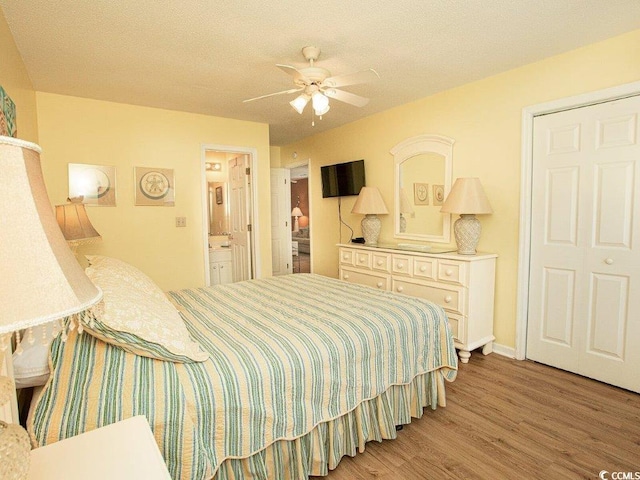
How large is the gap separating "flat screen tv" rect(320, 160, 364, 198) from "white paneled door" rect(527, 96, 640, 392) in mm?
2025

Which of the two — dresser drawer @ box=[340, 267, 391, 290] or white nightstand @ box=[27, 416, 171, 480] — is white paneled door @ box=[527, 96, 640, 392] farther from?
white nightstand @ box=[27, 416, 171, 480]

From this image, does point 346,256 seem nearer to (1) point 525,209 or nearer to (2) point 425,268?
(2) point 425,268

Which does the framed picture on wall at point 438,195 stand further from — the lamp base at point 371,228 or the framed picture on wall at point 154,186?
the framed picture on wall at point 154,186

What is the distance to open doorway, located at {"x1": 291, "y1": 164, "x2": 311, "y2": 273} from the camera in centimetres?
777

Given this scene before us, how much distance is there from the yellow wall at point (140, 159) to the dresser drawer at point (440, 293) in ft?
8.04

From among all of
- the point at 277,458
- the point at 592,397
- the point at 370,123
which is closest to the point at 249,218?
the point at 370,123

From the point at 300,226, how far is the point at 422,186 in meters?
6.19

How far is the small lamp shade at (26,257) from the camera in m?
0.47

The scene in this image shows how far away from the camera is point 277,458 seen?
151 centimetres

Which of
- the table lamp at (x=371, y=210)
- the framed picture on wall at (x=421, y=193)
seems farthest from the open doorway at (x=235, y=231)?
the framed picture on wall at (x=421, y=193)

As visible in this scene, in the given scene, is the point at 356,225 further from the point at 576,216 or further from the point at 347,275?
the point at 576,216

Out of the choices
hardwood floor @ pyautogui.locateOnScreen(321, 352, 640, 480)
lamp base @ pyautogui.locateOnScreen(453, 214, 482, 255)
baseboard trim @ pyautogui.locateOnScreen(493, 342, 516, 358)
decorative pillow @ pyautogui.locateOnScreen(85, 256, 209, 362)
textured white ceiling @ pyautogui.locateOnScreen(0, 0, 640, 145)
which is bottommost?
hardwood floor @ pyautogui.locateOnScreen(321, 352, 640, 480)

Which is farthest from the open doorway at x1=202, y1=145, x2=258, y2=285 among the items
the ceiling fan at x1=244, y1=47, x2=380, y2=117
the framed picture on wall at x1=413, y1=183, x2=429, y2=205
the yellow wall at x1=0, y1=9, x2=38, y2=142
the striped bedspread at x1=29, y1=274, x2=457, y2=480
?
the striped bedspread at x1=29, y1=274, x2=457, y2=480

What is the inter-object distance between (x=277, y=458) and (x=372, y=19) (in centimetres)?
243
